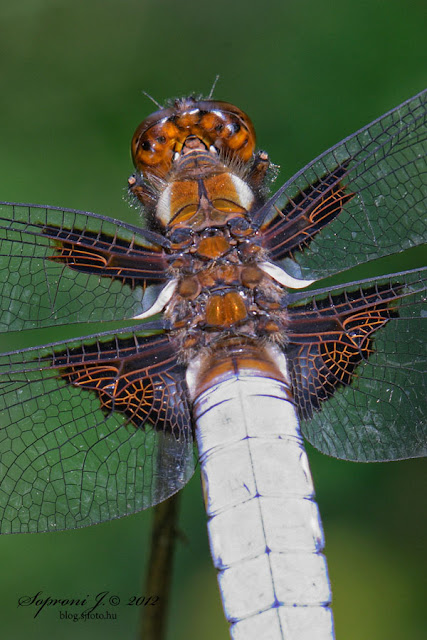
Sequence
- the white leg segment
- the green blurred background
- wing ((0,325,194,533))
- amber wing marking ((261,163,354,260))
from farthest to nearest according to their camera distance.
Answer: the green blurred background, amber wing marking ((261,163,354,260)), wing ((0,325,194,533)), the white leg segment

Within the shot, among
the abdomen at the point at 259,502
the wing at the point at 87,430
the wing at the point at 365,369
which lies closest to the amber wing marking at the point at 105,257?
the wing at the point at 87,430

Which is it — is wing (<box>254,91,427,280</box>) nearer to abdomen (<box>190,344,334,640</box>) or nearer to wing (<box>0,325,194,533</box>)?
abdomen (<box>190,344,334,640</box>)

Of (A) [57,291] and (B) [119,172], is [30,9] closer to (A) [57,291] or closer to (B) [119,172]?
(B) [119,172]

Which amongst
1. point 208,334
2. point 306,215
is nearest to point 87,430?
point 208,334

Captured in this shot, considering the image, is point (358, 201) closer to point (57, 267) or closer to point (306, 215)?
point (306, 215)

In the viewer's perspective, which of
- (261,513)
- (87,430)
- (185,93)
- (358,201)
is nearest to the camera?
(261,513)

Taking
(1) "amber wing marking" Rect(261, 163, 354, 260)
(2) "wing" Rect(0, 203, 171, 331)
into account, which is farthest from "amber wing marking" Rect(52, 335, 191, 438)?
(1) "amber wing marking" Rect(261, 163, 354, 260)
